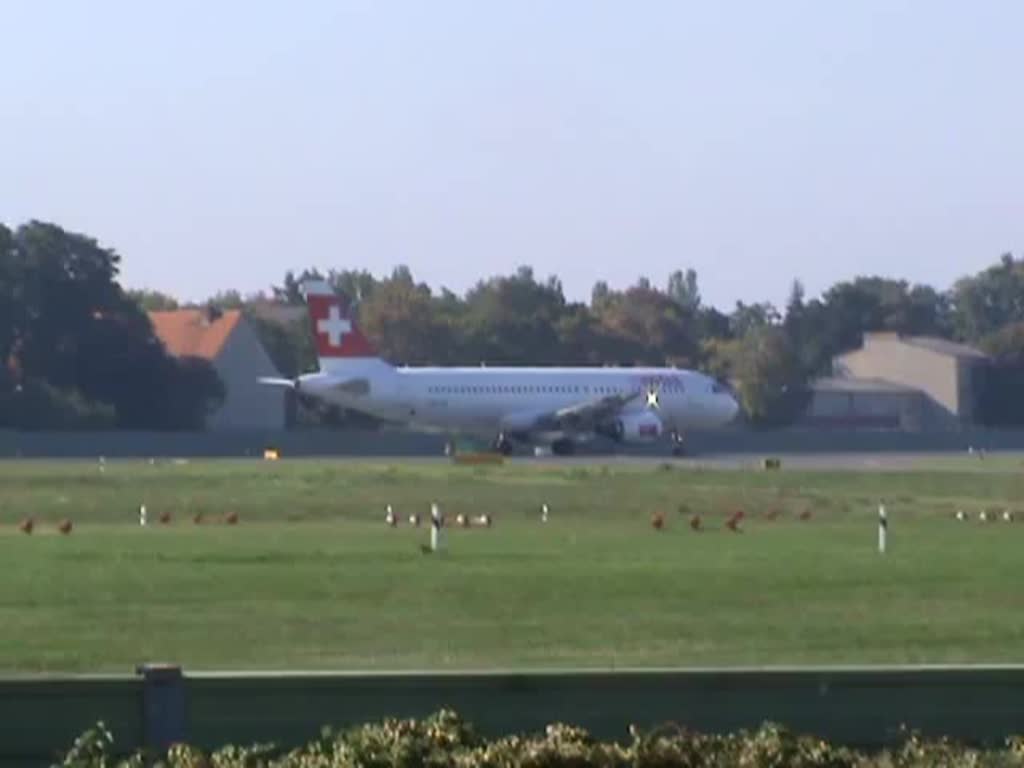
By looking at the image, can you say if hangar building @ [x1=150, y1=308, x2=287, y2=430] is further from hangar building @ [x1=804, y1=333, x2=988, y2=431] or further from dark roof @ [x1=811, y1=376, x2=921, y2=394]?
dark roof @ [x1=811, y1=376, x2=921, y2=394]

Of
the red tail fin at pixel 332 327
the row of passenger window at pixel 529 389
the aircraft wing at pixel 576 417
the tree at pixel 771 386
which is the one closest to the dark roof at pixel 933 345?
the tree at pixel 771 386

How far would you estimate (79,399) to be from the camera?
335 feet

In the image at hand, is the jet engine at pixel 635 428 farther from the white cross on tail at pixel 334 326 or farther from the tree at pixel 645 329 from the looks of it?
the tree at pixel 645 329

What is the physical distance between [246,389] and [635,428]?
33.9 metres

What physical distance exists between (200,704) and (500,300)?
Answer: 438 feet

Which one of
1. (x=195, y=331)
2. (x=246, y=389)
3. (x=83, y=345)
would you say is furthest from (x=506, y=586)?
(x=195, y=331)

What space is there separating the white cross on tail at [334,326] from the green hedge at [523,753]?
7798 cm

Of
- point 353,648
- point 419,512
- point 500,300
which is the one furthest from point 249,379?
point 353,648

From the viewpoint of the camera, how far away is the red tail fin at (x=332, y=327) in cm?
8869

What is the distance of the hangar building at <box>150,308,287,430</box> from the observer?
116875 mm

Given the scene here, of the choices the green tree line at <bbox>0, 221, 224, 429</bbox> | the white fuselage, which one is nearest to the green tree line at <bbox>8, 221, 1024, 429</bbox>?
the green tree line at <bbox>0, 221, 224, 429</bbox>

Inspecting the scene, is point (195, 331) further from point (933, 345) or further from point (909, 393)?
point (933, 345)

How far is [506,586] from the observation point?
27641mm

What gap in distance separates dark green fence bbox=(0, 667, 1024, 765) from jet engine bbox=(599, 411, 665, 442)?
76.5 m
